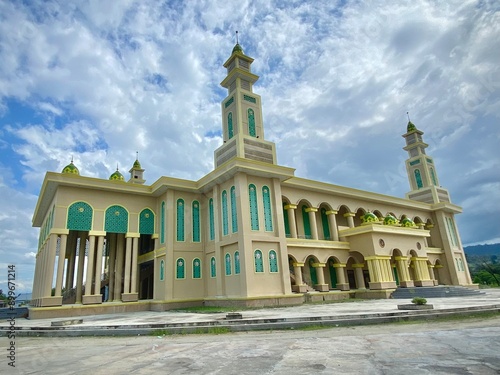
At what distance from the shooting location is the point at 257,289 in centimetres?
1791

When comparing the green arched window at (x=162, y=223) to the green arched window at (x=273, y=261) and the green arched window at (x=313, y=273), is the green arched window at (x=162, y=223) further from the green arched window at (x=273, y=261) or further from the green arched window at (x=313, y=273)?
the green arched window at (x=313, y=273)

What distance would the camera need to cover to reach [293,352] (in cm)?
626

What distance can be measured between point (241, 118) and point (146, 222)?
355 inches

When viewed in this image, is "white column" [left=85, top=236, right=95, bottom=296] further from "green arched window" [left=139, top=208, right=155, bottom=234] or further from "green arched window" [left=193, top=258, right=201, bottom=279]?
"green arched window" [left=193, top=258, right=201, bottom=279]

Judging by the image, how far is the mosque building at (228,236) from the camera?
61.8ft

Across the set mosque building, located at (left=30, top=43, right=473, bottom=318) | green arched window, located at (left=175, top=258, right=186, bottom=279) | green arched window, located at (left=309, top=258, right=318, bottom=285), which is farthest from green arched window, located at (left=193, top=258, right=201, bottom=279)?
green arched window, located at (left=309, top=258, right=318, bottom=285)

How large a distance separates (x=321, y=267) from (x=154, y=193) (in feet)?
39.3

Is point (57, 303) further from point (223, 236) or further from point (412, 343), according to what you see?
point (412, 343)

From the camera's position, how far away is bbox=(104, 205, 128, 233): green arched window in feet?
68.1

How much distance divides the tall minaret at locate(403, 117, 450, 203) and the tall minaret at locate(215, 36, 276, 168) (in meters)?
19.7

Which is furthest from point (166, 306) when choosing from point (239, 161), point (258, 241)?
point (239, 161)

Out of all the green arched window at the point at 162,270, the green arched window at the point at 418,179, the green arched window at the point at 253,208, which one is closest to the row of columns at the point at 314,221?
the green arched window at the point at 253,208

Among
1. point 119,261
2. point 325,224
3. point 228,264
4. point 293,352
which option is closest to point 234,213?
point 228,264

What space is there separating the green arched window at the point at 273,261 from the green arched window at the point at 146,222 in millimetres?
8134
